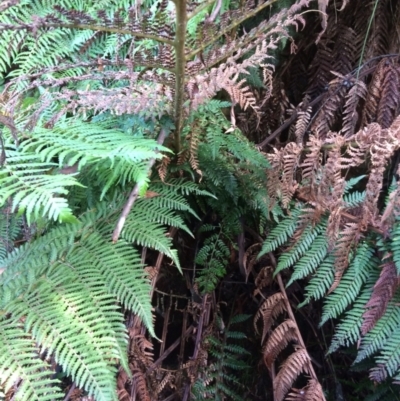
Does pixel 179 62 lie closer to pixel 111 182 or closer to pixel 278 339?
pixel 111 182

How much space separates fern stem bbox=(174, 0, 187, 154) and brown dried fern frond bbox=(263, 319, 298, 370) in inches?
18.0

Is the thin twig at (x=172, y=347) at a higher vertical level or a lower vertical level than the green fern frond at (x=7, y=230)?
lower

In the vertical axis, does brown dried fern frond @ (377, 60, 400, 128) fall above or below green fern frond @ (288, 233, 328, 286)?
A: above

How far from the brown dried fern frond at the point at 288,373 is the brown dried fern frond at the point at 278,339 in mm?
33

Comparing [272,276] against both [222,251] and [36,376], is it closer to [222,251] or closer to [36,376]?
[222,251]

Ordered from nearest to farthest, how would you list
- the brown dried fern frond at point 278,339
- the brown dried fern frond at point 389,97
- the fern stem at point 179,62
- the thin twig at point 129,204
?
1. the fern stem at point 179,62
2. the thin twig at point 129,204
3. the brown dried fern frond at point 278,339
4. the brown dried fern frond at point 389,97

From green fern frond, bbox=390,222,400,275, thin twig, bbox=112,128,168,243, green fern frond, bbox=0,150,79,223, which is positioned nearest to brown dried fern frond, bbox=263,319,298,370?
green fern frond, bbox=390,222,400,275

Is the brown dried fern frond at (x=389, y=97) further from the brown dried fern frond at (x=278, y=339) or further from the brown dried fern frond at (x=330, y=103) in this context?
the brown dried fern frond at (x=278, y=339)

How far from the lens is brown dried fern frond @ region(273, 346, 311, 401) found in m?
0.95

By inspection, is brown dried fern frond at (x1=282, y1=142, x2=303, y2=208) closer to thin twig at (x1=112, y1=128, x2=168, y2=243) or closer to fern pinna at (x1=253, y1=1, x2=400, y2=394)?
fern pinna at (x1=253, y1=1, x2=400, y2=394)

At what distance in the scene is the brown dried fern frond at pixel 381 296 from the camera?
0.90m

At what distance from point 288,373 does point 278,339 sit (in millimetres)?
71

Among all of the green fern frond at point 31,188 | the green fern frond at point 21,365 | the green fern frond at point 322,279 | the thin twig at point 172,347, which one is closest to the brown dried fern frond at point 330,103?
the green fern frond at point 322,279

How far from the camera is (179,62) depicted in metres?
0.73
